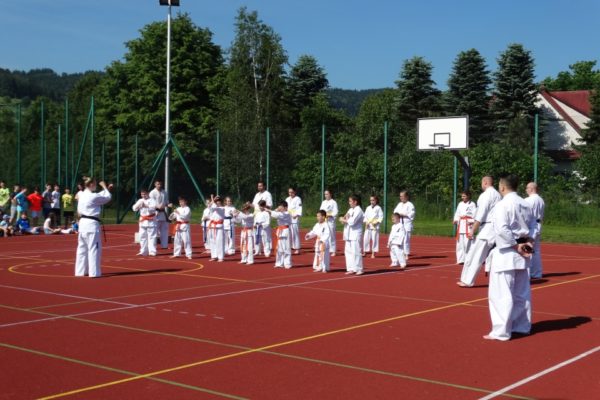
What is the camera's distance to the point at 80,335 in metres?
10.2

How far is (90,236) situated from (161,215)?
5.55 metres

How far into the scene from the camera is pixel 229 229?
21562 millimetres

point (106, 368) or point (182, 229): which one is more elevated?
point (182, 229)

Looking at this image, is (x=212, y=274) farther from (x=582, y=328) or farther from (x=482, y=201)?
(x=582, y=328)

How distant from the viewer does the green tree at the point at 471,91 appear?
5869cm

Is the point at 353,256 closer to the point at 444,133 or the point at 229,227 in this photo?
the point at 229,227

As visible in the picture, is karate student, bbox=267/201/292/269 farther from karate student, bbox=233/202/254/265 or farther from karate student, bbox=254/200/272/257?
karate student, bbox=233/202/254/265

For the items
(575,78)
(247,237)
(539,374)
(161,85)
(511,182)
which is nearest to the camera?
(539,374)

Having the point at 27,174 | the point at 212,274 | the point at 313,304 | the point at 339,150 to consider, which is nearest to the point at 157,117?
the point at 27,174

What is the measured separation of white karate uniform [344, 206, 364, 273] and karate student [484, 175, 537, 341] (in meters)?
7.24

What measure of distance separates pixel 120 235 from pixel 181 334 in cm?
2028

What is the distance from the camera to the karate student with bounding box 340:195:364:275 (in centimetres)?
1762

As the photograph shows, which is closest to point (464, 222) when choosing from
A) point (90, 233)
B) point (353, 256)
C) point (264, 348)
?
point (353, 256)

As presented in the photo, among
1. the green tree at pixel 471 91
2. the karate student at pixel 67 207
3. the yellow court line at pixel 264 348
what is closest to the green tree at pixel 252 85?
the karate student at pixel 67 207
